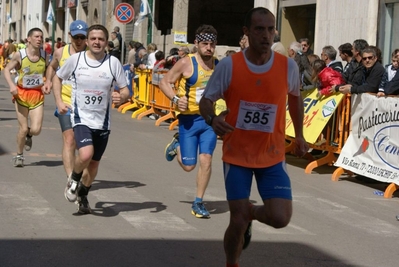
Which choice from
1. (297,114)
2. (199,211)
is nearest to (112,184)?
(199,211)

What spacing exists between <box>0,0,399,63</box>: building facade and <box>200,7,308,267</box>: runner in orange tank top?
493 inches

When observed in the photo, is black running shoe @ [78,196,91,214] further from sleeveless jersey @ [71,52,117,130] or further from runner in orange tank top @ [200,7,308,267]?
runner in orange tank top @ [200,7,308,267]

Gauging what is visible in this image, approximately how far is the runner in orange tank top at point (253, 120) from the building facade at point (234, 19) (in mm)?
12533

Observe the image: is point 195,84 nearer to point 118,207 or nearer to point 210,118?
point 118,207

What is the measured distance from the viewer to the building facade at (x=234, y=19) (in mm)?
18469

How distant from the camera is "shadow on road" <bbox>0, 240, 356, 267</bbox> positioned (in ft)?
22.2

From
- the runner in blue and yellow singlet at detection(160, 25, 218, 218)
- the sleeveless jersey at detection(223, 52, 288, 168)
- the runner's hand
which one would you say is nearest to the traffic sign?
the runner in blue and yellow singlet at detection(160, 25, 218, 218)

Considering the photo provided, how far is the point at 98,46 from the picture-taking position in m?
8.52

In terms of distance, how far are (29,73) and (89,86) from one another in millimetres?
3961

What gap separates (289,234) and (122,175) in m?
3.95

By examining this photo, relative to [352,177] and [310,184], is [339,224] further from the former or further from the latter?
[352,177]

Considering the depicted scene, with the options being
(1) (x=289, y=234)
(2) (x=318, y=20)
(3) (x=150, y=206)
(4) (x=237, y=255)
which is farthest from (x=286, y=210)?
(2) (x=318, y=20)

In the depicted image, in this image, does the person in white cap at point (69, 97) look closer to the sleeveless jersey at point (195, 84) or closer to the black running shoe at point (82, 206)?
the black running shoe at point (82, 206)

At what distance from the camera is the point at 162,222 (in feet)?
28.0
